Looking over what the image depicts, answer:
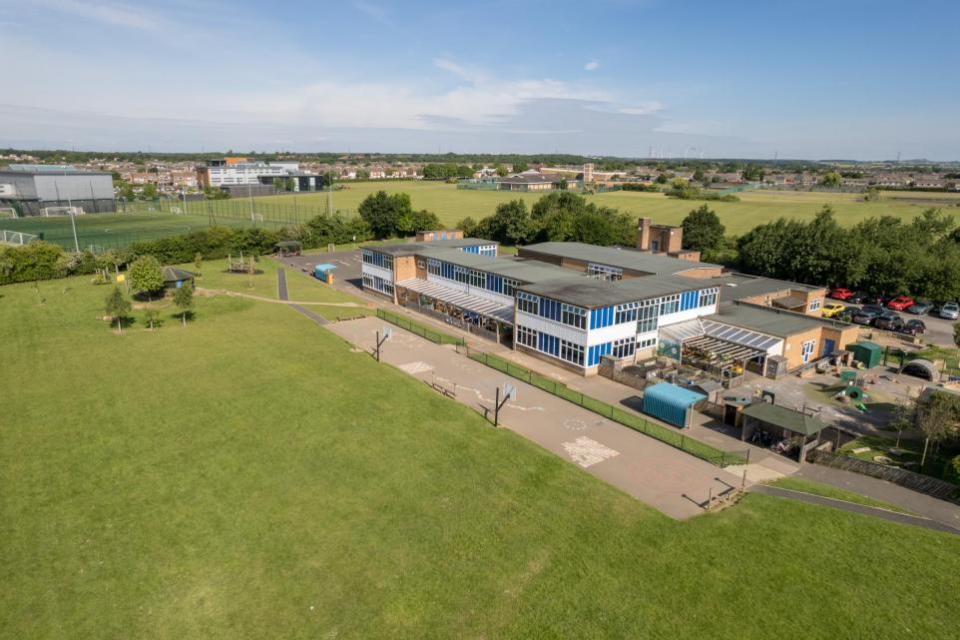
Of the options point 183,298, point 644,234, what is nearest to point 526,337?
point 183,298

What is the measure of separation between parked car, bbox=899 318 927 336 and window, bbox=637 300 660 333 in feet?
81.8

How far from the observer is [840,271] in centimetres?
5916

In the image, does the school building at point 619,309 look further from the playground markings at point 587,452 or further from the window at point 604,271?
the playground markings at point 587,452

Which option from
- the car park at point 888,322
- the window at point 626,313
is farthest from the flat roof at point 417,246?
the car park at point 888,322

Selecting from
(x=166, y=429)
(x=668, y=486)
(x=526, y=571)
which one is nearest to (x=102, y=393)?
(x=166, y=429)

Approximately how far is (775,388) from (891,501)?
13.3 metres

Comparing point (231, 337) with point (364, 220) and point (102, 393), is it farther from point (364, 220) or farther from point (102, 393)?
point (364, 220)

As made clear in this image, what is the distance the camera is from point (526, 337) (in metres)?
41.6

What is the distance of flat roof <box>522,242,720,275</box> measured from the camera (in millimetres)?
50719

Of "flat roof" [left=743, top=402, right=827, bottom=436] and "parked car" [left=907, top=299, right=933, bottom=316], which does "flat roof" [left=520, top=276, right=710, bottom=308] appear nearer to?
"flat roof" [left=743, top=402, right=827, bottom=436]

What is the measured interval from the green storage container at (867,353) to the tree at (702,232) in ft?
141

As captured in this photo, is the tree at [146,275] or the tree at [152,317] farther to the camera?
the tree at [146,275]

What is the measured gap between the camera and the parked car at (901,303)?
54.5 m

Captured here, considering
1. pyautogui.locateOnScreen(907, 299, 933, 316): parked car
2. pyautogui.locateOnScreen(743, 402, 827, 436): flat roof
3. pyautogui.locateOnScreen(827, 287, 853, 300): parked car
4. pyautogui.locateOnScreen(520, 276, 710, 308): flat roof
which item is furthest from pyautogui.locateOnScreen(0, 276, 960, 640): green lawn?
pyautogui.locateOnScreen(827, 287, 853, 300): parked car
